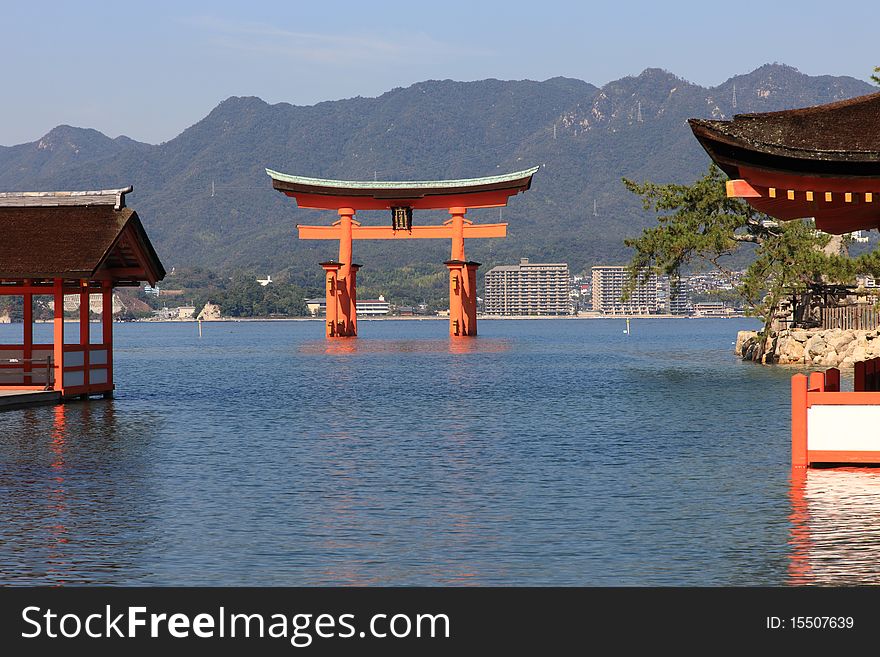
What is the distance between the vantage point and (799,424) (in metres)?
16.8

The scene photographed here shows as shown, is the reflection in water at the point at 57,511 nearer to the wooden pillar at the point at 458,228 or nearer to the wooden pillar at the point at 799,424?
the wooden pillar at the point at 799,424

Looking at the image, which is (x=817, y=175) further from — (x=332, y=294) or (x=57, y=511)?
(x=332, y=294)

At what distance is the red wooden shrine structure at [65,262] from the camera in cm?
2745

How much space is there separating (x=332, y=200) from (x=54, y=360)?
51.0 meters

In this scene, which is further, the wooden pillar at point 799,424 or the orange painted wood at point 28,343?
the orange painted wood at point 28,343

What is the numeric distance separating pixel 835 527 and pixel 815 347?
121 ft

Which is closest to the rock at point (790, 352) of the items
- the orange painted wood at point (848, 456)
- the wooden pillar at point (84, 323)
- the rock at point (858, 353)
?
the rock at point (858, 353)

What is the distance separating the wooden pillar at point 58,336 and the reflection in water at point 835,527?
17.0 metres

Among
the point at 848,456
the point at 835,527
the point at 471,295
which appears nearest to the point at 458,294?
the point at 471,295

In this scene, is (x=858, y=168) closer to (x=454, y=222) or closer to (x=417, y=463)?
(x=417, y=463)

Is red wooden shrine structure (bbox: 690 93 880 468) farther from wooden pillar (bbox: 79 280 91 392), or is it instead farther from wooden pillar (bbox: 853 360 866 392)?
wooden pillar (bbox: 79 280 91 392)

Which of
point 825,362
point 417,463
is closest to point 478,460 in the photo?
point 417,463

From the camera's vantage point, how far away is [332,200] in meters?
79.4

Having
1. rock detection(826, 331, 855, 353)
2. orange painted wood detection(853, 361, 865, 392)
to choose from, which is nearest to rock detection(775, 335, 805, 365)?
rock detection(826, 331, 855, 353)
